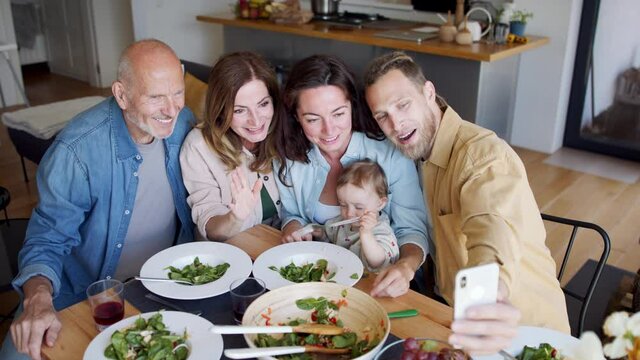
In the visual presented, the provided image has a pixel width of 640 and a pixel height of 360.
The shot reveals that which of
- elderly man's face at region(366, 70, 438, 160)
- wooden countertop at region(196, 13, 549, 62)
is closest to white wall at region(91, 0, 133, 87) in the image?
wooden countertop at region(196, 13, 549, 62)

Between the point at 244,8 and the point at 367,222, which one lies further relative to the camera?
the point at 244,8

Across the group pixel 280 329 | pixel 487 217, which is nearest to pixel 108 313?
Result: pixel 280 329

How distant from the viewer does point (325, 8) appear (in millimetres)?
5090

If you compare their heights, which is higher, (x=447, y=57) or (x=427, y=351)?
(x=447, y=57)

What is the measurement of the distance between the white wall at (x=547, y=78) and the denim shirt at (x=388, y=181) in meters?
3.08

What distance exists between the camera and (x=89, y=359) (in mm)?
1141

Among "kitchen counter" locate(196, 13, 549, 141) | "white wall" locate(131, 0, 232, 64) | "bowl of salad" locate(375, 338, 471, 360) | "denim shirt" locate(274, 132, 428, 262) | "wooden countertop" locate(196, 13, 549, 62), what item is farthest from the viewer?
"white wall" locate(131, 0, 232, 64)

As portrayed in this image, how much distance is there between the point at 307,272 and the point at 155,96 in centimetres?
70

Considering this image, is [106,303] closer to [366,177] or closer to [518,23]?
[366,177]

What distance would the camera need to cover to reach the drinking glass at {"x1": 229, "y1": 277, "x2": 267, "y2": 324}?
1.27 meters

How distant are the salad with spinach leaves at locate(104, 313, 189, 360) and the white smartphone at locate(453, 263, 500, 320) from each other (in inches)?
24.0

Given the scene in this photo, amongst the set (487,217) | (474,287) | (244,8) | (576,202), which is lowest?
(576,202)

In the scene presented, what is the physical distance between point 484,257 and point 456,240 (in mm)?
355

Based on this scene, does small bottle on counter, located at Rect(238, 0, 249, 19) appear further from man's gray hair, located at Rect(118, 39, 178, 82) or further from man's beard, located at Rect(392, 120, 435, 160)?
man's beard, located at Rect(392, 120, 435, 160)
